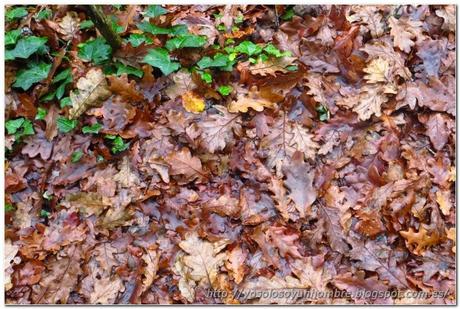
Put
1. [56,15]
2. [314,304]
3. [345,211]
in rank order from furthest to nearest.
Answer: [56,15], [345,211], [314,304]

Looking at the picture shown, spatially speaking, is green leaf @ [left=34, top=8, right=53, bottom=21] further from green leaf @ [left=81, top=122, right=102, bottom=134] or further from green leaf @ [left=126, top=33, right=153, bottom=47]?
green leaf @ [left=81, top=122, right=102, bottom=134]

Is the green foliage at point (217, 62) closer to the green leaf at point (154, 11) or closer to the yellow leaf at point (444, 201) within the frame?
the green leaf at point (154, 11)

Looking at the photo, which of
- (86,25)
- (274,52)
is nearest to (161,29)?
(86,25)

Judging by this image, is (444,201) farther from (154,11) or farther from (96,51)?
(96,51)

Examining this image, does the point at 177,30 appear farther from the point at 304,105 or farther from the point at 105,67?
the point at 304,105

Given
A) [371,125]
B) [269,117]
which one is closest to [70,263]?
[269,117]
